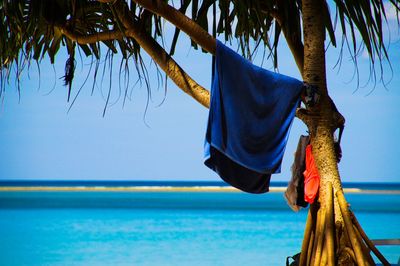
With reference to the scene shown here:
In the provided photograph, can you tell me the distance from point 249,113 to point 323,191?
0.55 meters

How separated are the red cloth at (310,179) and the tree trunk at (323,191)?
0.11ft

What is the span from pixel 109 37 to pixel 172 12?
45cm

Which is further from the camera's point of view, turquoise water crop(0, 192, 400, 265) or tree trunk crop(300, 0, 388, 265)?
turquoise water crop(0, 192, 400, 265)

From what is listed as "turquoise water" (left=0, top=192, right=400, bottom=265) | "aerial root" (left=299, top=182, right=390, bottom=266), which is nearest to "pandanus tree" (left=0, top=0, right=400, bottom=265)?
"aerial root" (left=299, top=182, right=390, bottom=266)

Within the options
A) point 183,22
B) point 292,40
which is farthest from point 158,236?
point 183,22

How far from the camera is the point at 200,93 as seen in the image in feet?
13.6

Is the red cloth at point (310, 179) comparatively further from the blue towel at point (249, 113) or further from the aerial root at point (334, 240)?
the blue towel at point (249, 113)

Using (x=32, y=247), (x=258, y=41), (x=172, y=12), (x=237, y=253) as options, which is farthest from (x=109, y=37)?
(x=32, y=247)

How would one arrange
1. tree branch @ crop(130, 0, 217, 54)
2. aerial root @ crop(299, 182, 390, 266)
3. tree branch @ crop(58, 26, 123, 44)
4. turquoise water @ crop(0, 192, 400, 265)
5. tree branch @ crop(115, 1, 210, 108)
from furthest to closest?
turquoise water @ crop(0, 192, 400, 265) < tree branch @ crop(58, 26, 123, 44) < tree branch @ crop(115, 1, 210, 108) < tree branch @ crop(130, 0, 217, 54) < aerial root @ crop(299, 182, 390, 266)

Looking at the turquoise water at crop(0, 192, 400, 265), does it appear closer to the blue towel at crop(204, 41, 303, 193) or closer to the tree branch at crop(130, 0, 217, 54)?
the blue towel at crop(204, 41, 303, 193)

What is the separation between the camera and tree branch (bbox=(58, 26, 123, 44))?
4.36m

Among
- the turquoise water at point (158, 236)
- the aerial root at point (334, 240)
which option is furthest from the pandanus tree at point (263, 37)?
the turquoise water at point (158, 236)

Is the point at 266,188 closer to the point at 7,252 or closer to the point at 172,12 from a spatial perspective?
the point at 172,12

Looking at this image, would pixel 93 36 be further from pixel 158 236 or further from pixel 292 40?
pixel 158 236
